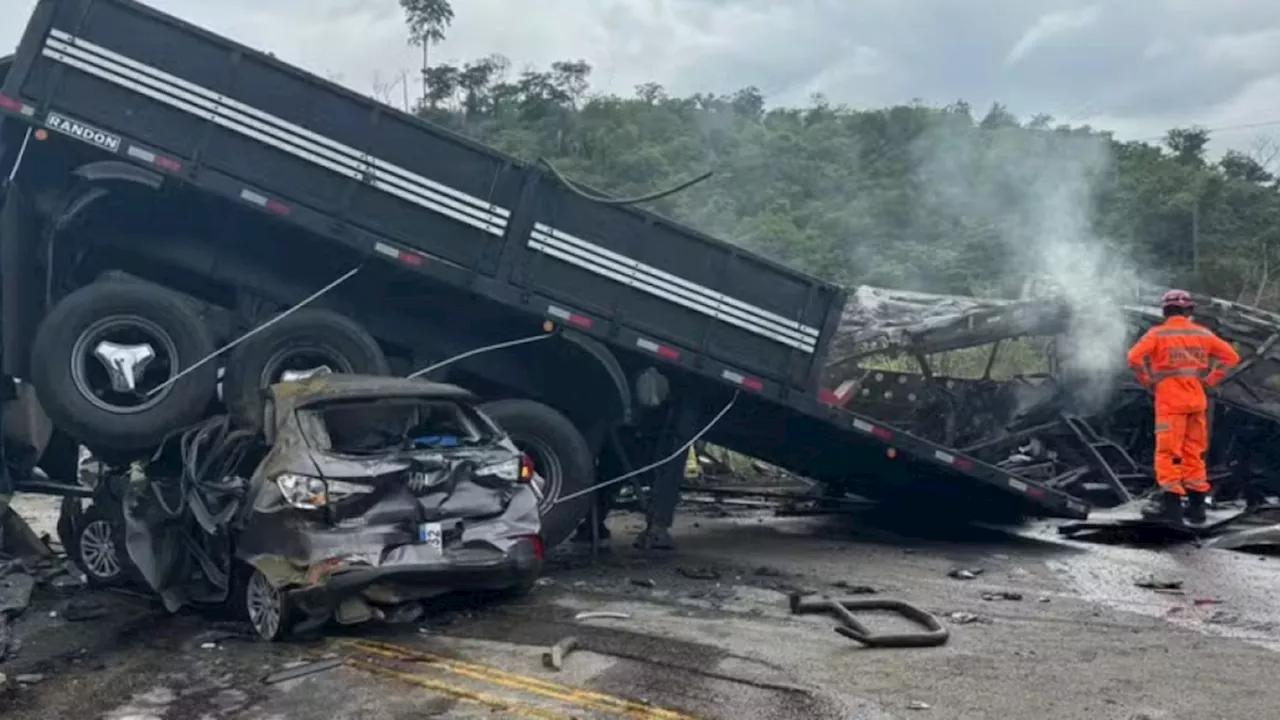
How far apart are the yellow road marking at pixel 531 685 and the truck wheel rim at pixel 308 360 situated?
246 cm

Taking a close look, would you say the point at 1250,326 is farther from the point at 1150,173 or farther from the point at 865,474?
the point at 1150,173

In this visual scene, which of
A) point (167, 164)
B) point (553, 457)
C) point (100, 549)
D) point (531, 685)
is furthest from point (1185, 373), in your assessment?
point (100, 549)

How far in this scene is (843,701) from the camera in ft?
16.0

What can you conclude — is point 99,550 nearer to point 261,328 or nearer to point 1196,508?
point 261,328

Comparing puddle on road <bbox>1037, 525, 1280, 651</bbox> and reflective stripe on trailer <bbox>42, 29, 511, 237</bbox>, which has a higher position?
reflective stripe on trailer <bbox>42, 29, 511, 237</bbox>

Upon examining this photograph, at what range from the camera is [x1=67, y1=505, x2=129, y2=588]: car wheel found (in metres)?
7.50

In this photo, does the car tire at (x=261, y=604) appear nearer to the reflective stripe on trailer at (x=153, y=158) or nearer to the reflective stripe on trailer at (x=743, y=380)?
the reflective stripe on trailer at (x=153, y=158)

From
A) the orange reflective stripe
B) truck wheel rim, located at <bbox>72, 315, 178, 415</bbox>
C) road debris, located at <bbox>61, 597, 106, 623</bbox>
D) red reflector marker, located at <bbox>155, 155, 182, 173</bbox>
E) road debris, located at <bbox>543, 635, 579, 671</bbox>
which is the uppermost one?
the orange reflective stripe

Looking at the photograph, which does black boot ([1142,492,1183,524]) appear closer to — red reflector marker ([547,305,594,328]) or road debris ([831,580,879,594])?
road debris ([831,580,879,594])

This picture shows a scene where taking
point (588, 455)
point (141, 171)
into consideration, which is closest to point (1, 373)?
point (141, 171)

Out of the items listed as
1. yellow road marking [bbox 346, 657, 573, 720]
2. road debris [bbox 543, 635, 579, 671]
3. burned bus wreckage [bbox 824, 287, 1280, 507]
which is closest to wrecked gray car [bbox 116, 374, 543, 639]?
yellow road marking [bbox 346, 657, 573, 720]

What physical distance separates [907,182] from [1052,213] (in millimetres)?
8812

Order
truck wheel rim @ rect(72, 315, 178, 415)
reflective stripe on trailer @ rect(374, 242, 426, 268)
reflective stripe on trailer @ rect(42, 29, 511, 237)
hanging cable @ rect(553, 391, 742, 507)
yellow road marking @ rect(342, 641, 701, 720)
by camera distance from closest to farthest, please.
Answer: yellow road marking @ rect(342, 641, 701, 720), reflective stripe on trailer @ rect(42, 29, 511, 237), truck wheel rim @ rect(72, 315, 178, 415), reflective stripe on trailer @ rect(374, 242, 426, 268), hanging cable @ rect(553, 391, 742, 507)

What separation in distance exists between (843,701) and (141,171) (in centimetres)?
530
